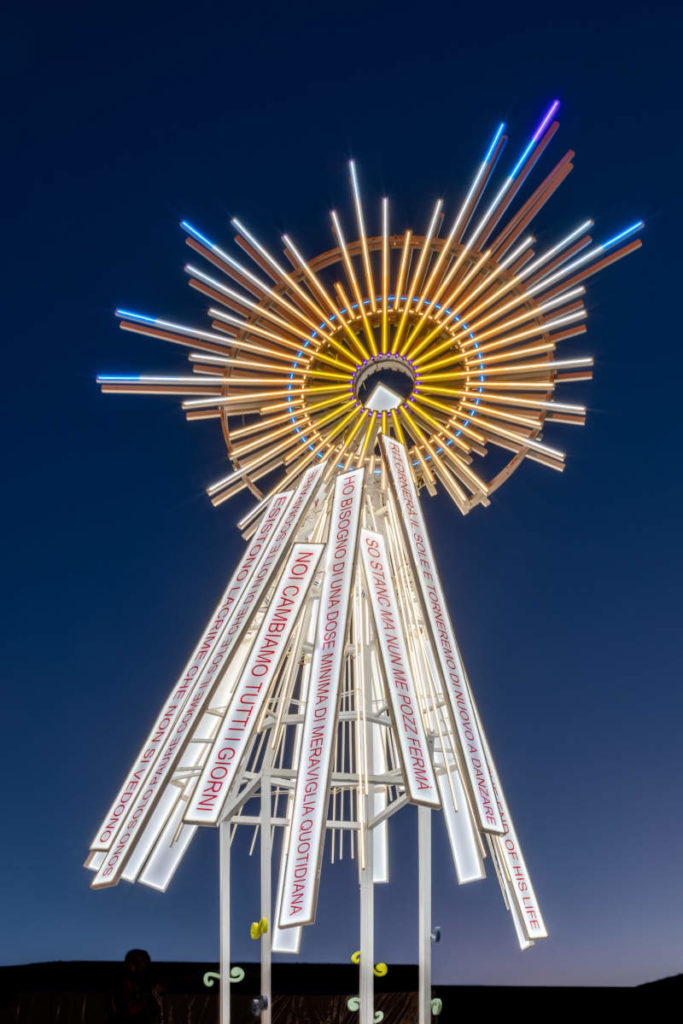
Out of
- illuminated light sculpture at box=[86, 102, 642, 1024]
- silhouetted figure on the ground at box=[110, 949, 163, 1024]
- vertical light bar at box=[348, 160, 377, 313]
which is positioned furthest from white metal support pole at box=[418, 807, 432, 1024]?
vertical light bar at box=[348, 160, 377, 313]

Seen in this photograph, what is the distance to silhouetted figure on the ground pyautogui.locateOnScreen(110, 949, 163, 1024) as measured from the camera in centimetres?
854

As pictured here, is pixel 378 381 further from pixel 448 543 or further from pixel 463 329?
pixel 448 543

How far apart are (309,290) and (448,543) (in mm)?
7972

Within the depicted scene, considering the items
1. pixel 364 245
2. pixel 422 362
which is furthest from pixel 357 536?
pixel 364 245

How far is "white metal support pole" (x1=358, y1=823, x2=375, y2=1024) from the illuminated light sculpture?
0.09ft

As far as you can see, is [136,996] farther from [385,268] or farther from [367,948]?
[385,268]

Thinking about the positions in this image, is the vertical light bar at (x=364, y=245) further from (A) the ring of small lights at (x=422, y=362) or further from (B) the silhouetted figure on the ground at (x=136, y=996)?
(B) the silhouetted figure on the ground at (x=136, y=996)

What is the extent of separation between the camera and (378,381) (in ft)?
37.9

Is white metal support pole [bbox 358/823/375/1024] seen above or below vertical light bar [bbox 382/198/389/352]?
below

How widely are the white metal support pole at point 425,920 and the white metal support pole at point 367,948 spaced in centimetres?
45

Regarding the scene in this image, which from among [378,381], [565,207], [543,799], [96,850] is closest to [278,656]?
[96,850]

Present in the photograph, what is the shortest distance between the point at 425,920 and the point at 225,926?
2.35 meters

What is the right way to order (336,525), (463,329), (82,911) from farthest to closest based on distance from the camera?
(82,911)
(463,329)
(336,525)

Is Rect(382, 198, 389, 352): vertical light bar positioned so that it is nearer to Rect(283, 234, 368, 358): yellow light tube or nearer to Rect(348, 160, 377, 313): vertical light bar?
Rect(348, 160, 377, 313): vertical light bar
